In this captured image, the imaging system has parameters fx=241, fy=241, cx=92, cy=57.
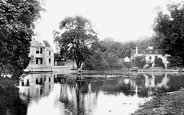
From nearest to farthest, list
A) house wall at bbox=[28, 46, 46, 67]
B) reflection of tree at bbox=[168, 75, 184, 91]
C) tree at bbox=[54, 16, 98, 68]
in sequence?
reflection of tree at bbox=[168, 75, 184, 91], tree at bbox=[54, 16, 98, 68], house wall at bbox=[28, 46, 46, 67]

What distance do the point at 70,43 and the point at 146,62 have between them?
24862mm

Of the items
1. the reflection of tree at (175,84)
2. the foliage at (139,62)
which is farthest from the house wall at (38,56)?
the reflection of tree at (175,84)

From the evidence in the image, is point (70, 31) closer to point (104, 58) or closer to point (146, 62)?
point (104, 58)

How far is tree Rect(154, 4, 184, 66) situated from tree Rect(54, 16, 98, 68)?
1799cm

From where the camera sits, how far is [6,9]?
8.57 m

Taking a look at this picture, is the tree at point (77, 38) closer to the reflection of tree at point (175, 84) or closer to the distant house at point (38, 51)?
the distant house at point (38, 51)

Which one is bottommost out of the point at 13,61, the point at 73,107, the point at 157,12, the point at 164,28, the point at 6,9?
the point at 73,107

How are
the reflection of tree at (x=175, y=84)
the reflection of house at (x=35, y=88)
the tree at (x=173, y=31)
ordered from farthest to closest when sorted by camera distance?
the tree at (x=173, y=31) < the reflection of tree at (x=175, y=84) < the reflection of house at (x=35, y=88)

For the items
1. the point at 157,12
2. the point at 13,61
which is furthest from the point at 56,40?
the point at 13,61

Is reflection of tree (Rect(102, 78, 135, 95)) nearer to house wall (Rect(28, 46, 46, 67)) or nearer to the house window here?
house wall (Rect(28, 46, 46, 67))

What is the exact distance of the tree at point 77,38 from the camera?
1955 inches

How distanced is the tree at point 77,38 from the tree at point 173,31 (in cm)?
1799

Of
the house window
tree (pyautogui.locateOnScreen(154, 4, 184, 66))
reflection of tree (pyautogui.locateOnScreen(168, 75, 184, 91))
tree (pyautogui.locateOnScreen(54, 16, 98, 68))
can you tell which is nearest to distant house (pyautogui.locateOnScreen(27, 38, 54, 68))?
the house window

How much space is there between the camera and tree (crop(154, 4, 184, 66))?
2109 cm
